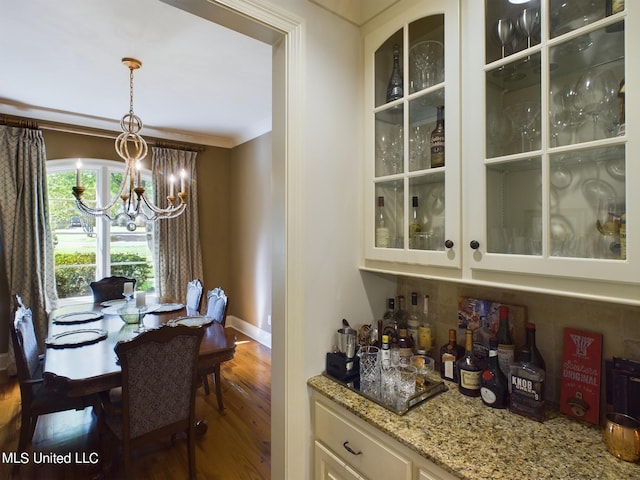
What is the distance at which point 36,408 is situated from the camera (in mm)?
2010

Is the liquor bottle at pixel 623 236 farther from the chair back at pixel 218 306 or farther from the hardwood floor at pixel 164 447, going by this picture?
the chair back at pixel 218 306

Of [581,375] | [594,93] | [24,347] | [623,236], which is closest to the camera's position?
[623,236]

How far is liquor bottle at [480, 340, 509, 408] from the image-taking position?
3.91 feet

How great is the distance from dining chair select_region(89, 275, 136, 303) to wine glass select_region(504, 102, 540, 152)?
3503mm

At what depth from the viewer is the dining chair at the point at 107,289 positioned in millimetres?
3402

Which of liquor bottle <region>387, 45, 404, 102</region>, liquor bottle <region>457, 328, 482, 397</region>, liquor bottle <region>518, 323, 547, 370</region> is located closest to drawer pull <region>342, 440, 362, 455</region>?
liquor bottle <region>457, 328, 482, 397</region>

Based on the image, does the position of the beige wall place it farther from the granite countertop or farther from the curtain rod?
the granite countertop

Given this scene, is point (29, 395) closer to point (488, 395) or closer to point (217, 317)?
point (217, 317)

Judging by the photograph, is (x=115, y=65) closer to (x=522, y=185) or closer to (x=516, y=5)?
(x=516, y=5)

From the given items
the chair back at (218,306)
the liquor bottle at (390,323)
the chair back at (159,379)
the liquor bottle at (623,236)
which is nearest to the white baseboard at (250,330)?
the chair back at (218,306)

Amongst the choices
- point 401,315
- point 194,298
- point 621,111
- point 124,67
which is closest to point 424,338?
point 401,315

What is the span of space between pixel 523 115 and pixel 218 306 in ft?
8.45

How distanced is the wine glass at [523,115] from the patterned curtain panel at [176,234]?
4054 mm

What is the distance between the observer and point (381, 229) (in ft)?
4.97
